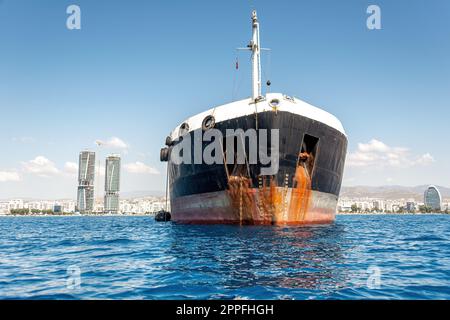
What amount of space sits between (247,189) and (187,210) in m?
8.01

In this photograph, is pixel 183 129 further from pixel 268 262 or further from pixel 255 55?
pixel 268 262

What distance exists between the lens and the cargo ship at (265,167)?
19.0 m

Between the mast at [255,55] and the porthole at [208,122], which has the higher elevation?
the mast at [255,55]

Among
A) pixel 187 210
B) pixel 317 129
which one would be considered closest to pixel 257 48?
pixel 317 129

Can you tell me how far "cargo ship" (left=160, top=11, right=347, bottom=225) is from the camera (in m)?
19.0

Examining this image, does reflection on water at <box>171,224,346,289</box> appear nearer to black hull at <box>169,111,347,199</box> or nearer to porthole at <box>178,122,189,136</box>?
black hull at <box>169,111,347,199</box>

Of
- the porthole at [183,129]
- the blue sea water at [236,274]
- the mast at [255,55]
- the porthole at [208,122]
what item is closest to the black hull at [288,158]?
the porthole at [208,122]

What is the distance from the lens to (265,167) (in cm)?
1903

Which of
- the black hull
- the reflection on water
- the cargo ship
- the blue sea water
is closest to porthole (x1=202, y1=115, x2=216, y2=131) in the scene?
the cargo ship

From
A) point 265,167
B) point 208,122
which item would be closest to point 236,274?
point 265,167

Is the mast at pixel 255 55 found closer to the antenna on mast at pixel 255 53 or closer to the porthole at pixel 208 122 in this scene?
the antenna on mast at pixel 255 53

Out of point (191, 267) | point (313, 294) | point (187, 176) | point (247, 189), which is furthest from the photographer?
point (187, 176)
